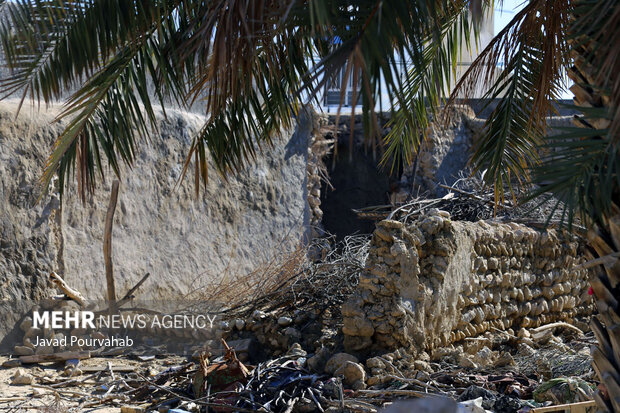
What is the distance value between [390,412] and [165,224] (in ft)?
28.6

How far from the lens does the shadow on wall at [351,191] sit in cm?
1441

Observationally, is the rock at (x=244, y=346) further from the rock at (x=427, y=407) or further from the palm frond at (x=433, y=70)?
the rock at (x=427, y=407)

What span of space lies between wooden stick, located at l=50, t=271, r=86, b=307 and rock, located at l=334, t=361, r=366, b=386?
12.6 ft

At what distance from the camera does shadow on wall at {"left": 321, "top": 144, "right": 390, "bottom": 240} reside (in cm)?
1441

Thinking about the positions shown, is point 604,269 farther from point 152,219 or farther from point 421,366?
point 152,219

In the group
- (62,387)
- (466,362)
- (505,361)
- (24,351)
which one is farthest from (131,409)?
(505,361)

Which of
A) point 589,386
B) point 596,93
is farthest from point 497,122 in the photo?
point 589,386

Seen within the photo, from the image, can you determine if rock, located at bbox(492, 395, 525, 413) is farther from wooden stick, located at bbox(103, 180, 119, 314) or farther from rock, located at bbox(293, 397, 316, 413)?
wooden stick, located at bbox(103, 180, 119, 314)

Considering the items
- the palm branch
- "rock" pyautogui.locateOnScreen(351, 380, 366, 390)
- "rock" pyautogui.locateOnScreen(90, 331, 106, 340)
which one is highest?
the palm branch

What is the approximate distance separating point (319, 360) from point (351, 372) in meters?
0.56

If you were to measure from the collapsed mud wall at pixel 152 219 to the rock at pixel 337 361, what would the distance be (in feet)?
12.0

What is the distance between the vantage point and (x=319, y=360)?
20.5 ft

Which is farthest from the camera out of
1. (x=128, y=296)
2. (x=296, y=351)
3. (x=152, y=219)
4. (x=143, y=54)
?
(x=152, y=219)

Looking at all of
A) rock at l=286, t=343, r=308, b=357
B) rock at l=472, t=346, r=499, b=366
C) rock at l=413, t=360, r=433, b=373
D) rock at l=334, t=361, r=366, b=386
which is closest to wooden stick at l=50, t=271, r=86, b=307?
rock at l=286, t=343, r=308, b=357
